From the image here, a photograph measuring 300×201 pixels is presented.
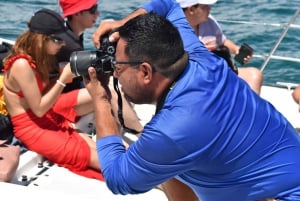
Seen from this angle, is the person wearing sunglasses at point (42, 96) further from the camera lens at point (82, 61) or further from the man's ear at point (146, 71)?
the man's ear at point (146, 71)

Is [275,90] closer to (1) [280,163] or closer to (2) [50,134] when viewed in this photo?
(2) [50,134]

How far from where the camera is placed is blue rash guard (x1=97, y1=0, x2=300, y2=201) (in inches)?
76.8

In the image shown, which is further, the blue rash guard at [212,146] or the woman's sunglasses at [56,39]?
the woman's sunglasses at [56,39]

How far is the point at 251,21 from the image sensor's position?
8586 millimetres

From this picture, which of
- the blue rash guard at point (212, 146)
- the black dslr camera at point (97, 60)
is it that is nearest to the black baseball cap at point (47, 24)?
the black dslr camera at point (97, 60)

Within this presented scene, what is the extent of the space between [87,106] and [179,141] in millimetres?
1812

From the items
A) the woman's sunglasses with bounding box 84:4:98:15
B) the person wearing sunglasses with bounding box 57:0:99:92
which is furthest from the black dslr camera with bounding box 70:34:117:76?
the woman's sunglasses with bounding box 84:4:98:15

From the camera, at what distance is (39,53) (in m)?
3.22

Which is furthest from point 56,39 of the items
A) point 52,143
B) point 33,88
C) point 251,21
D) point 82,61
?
point 251,21

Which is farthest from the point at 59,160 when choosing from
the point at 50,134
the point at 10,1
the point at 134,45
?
the point at 10,1

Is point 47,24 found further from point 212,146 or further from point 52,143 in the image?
point 212,146

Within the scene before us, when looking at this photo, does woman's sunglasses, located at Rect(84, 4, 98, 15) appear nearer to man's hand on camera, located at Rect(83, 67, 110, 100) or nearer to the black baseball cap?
the black baseball cap

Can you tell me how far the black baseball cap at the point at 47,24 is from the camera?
3229mm

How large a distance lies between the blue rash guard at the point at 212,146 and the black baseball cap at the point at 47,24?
47.7 inches
